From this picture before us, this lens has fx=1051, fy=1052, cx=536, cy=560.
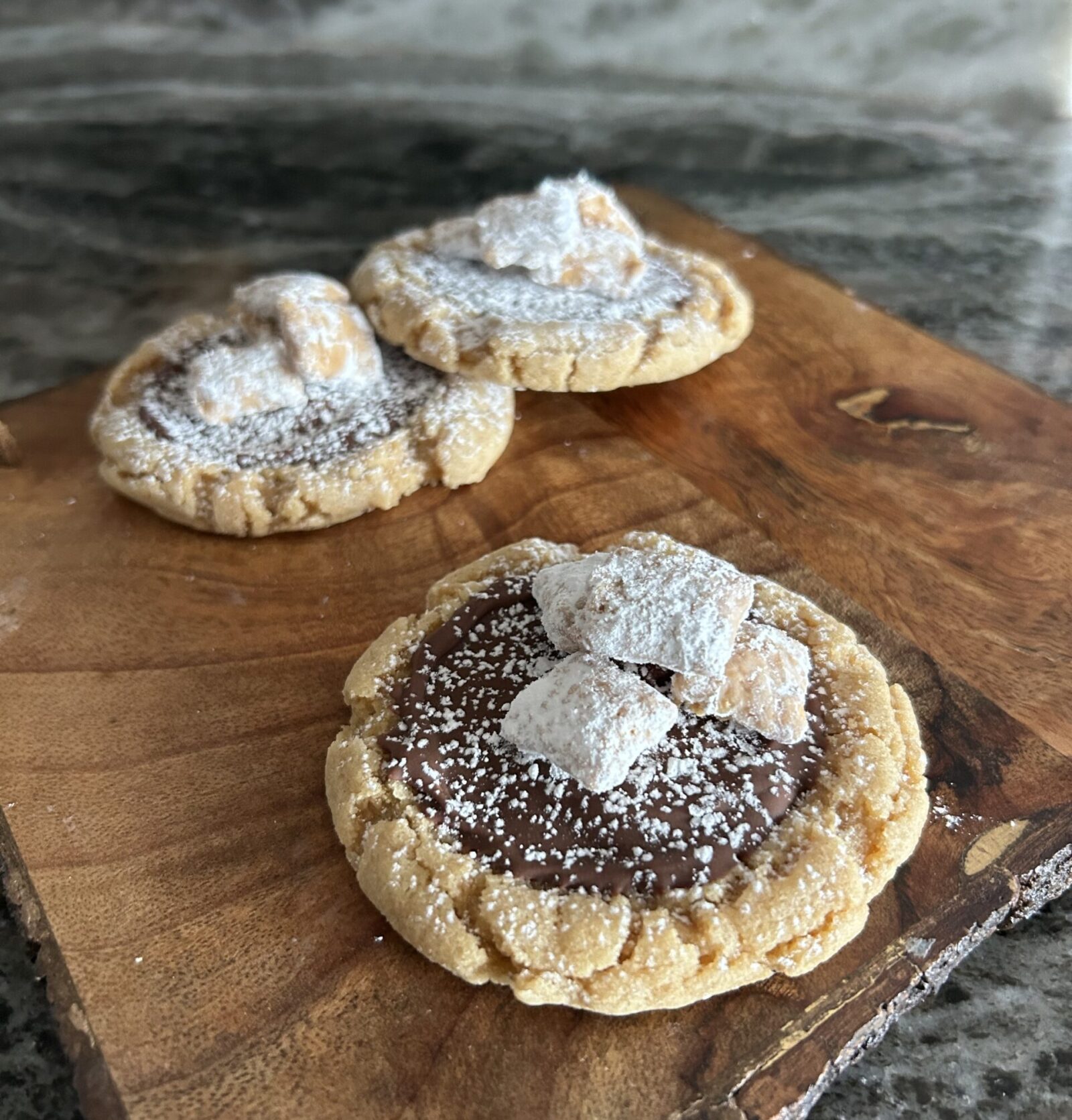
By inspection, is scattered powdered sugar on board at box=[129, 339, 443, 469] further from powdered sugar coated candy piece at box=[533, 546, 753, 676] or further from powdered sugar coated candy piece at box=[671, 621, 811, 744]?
powdered sugar coated candy piece at box=[671, 621, 811, 744]

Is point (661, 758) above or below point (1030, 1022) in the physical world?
above

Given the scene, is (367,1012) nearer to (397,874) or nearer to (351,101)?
(397,874)

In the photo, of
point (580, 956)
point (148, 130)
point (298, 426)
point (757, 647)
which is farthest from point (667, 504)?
point (148, 130)

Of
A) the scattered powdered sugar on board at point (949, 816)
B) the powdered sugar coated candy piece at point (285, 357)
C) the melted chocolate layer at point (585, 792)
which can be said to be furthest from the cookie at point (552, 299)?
the scattered powdered sugar on board at point (949, 816)

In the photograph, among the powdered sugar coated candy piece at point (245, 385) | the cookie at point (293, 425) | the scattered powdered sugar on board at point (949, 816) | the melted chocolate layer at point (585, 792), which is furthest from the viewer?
the powdered sugar coated candy piece at point (245, 385)

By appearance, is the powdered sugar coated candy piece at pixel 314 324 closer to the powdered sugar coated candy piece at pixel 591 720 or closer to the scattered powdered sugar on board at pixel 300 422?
the scattered powdered sugar on board at pixel 300 422

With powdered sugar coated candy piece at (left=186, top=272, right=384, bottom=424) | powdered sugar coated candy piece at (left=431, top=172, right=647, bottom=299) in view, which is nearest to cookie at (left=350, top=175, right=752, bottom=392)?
powdered sugar coated candy piece at (left=431, top=172, right=647, bottom=299)
